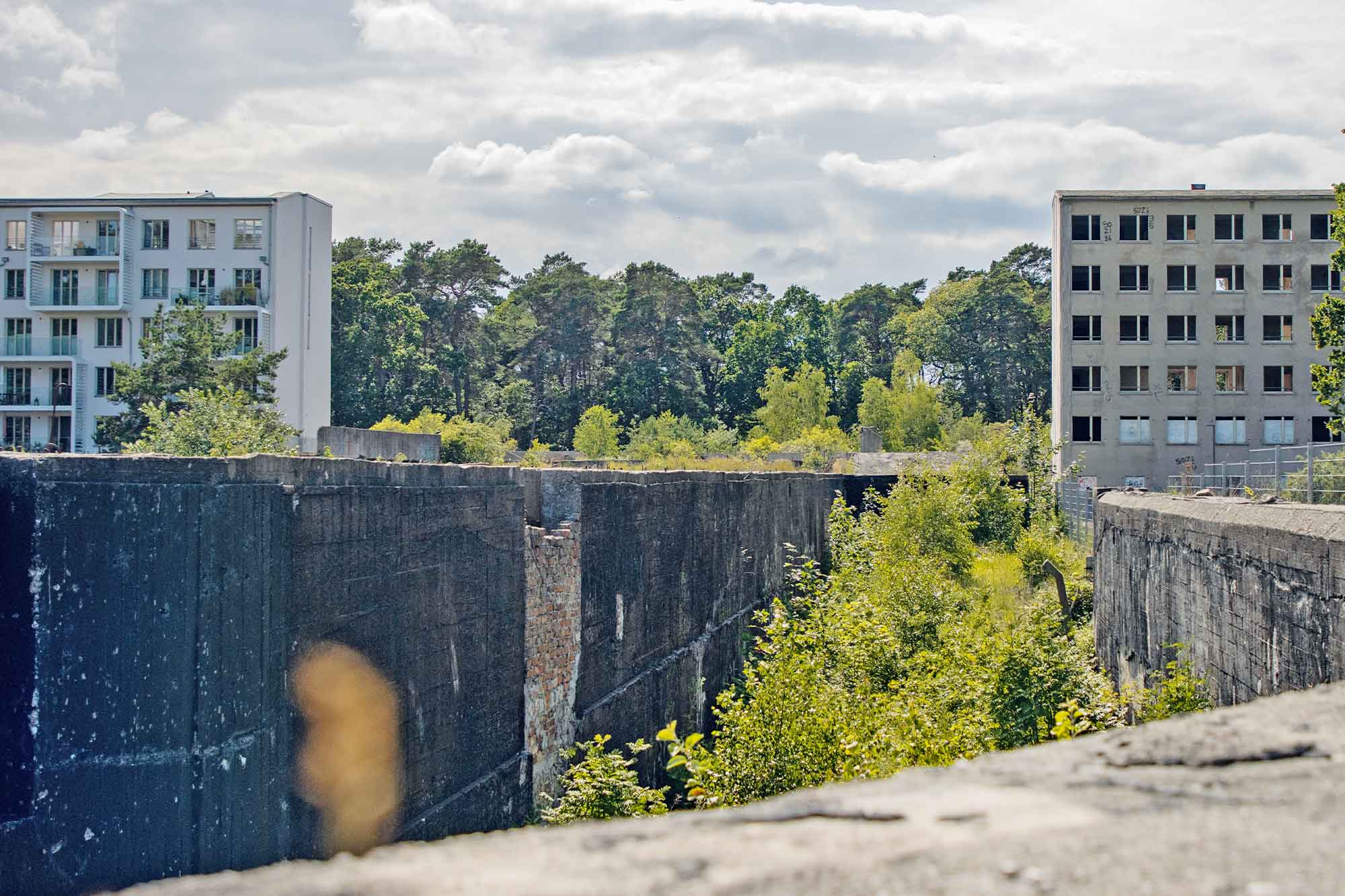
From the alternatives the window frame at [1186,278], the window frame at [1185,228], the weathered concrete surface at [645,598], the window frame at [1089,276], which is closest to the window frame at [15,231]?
the window frame at [1089,276]

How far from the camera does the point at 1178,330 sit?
155 ft

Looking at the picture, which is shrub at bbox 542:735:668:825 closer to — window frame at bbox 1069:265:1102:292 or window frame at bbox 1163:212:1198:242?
window frame at bbox 1069:265:1102:292

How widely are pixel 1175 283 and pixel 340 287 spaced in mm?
44610

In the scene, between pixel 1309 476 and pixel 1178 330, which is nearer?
pixel 1309 476

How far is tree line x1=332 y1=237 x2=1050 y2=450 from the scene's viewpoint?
7125 cm

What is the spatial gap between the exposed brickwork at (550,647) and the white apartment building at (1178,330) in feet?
130

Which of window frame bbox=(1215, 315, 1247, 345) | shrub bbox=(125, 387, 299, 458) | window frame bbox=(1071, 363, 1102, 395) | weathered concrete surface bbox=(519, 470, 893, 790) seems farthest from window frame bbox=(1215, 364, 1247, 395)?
shrub bbox=(125, 387, 299, 458)

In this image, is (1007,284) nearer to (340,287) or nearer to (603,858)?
(340,287)

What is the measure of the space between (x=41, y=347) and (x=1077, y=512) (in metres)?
42.4

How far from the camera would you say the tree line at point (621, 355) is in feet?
234

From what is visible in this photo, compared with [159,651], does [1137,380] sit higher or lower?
higher

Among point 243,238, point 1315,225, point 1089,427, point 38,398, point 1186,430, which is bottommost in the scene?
point 1186,430

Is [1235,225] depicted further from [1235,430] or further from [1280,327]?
[1235,430]

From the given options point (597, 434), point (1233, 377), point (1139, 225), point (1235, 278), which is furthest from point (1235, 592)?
point (597, 434)
